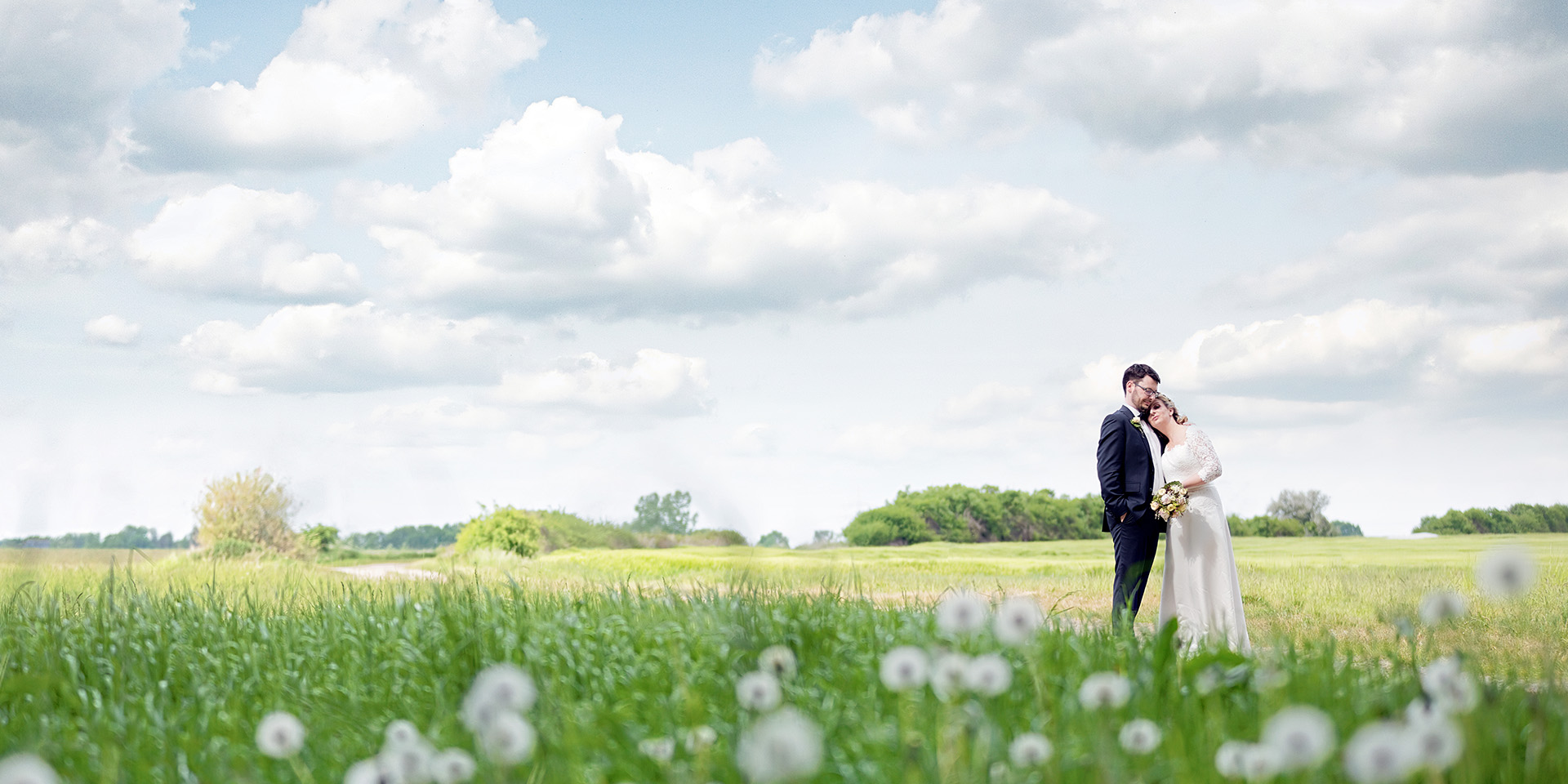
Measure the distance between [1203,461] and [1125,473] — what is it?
29.1 inches

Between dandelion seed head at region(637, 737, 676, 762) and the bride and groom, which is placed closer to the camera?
dandelion seed head at region(637, 737, 676, 762)

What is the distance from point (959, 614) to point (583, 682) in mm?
1985

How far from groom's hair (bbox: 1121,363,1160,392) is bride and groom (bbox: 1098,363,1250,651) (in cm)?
9

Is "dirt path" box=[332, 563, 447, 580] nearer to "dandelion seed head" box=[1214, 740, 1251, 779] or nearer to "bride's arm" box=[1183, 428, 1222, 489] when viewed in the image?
"dandelion seed head" box=[1214, 740, 1251, 779]

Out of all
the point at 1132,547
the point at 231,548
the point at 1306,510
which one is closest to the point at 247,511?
the point at 231,548

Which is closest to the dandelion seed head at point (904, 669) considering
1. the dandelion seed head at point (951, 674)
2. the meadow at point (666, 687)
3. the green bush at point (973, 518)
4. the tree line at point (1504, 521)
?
the dandelion seed head at point (951, 674)

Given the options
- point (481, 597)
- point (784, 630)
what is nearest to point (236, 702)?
point (481, 597)

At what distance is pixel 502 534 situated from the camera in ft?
75.7

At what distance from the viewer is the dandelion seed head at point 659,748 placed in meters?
2.83

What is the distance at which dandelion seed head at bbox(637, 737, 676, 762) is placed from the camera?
2.83 metres

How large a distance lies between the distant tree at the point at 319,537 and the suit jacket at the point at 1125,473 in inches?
779

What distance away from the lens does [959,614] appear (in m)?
3.05

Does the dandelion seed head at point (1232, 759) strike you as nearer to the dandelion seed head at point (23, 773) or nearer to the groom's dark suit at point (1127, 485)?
the dandelion seed head at point (23, 773)

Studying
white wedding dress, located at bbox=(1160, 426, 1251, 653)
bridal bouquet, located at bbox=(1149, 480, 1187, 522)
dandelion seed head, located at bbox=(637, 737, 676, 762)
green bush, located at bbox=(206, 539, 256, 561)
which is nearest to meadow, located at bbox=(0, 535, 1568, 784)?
dandelion seed head, located at bbox=(637, 737, 676, 762)
